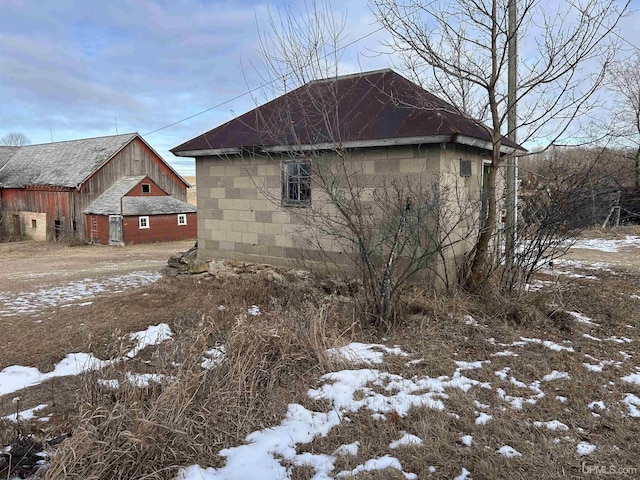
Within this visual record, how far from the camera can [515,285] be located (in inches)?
272

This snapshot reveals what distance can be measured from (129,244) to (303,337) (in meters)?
23.5

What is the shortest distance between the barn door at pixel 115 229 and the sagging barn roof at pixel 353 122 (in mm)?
17612

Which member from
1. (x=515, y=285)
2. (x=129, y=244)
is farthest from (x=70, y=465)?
(x=129, y=244)

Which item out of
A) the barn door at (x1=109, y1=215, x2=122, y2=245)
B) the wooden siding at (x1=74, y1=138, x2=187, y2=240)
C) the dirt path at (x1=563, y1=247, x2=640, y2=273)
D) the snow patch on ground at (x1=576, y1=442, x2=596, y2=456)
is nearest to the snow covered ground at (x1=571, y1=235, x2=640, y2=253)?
the dirt path at (x1=563, y1=247, x2=640, y2=273)

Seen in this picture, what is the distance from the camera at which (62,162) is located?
30797mm

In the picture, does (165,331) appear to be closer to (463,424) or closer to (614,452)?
(463,424)

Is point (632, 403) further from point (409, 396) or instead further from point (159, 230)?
point (159, 230)

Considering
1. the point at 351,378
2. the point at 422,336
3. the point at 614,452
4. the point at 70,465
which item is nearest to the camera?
the point at 70,465

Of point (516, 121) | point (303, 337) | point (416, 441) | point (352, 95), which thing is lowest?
point (416, 441)

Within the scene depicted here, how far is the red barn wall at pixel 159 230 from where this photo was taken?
25.8 m

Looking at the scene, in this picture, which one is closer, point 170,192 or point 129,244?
point 129,244

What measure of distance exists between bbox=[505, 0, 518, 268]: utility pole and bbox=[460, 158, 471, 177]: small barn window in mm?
713

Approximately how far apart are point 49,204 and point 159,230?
834cm

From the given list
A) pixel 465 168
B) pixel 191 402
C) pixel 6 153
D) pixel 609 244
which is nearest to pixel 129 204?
pixel 6 153
